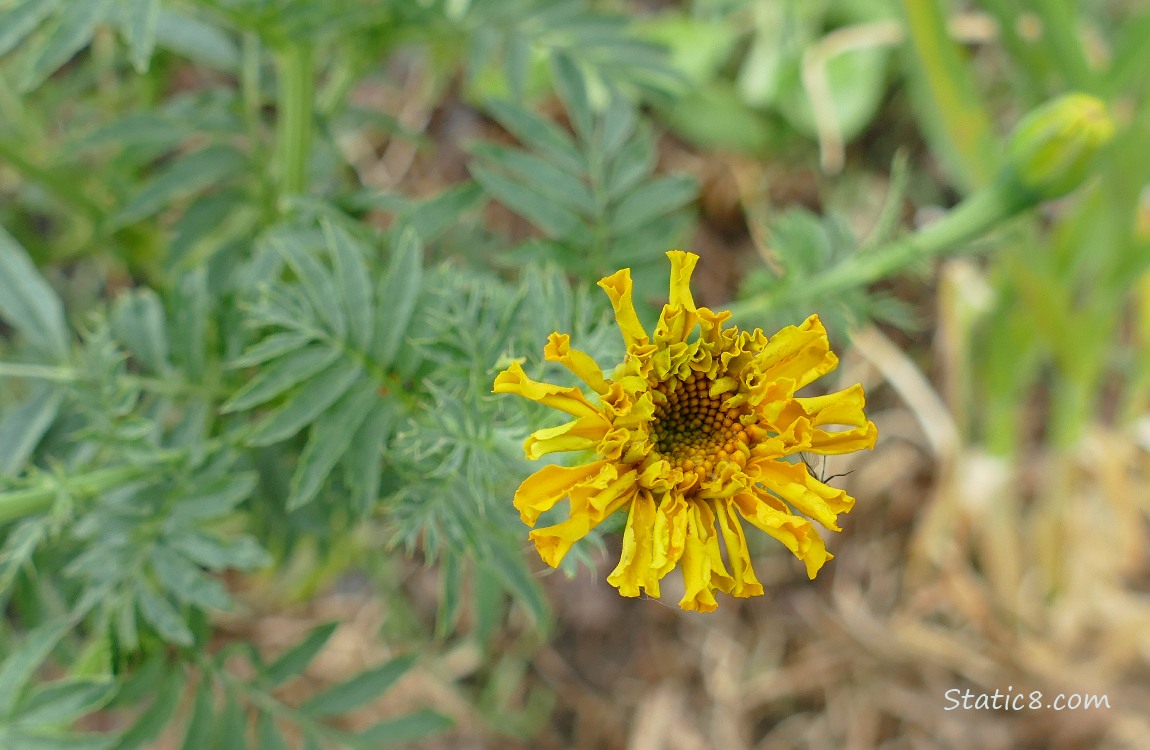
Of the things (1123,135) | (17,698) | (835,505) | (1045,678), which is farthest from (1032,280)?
(17,698)

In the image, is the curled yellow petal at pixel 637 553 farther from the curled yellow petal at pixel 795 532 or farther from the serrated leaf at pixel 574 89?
the serrated leaf at pixel 574 89

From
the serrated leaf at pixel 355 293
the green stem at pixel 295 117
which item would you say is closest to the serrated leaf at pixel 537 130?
the green stem at pixel 295 117

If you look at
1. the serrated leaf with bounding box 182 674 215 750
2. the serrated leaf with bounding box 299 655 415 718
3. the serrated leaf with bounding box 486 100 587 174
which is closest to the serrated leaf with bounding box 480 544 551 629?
the serrated leaf with bounding box 299 655 415 718

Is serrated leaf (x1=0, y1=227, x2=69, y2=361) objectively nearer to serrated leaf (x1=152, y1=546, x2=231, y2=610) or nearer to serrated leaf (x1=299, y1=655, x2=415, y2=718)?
serrated leaf (x1=152, y1=546, x2=231, y2=610)

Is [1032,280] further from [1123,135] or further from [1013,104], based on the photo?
[1013,104]

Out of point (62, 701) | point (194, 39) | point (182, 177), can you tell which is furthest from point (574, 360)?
point (194, 39)

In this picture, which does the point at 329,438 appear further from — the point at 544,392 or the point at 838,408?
the point at 838,408
